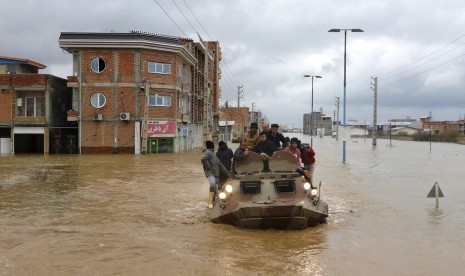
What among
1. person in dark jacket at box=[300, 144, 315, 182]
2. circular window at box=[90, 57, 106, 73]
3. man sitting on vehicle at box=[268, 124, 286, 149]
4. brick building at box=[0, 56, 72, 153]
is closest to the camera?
man sitting on vehicle at box=[268, 124, 286, 149]

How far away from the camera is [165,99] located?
42.3 meters

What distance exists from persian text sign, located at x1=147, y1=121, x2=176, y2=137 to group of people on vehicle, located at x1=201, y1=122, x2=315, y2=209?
2854 centimetres

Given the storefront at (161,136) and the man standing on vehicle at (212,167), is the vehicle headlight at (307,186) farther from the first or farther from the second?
the storefront at (161,136)

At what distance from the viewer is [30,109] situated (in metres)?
42.1

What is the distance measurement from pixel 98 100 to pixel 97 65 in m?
2.87

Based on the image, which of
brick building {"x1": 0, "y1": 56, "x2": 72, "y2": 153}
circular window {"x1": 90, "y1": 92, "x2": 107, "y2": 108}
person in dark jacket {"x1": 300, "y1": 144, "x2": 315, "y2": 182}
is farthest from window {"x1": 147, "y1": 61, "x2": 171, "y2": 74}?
person in dark jacket {"x1": 300, "y1": 144, "x2": 315, "y2": 182}

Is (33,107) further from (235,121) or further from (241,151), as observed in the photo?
(235,121)

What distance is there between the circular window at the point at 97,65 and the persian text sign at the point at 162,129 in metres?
5.98

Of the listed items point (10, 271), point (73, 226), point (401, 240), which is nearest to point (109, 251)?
point (10, 271)

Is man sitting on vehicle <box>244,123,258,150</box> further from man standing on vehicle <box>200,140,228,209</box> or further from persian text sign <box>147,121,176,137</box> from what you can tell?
persian text sign <box>147,121,176,137</box>

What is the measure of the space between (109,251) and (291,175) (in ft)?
13.7

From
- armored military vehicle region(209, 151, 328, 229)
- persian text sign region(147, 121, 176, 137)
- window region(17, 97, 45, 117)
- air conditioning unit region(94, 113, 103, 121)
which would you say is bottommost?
armored military vehicle region(209, 151, 328, 229)

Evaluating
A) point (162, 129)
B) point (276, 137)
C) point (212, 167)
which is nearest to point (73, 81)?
point (162, 129)

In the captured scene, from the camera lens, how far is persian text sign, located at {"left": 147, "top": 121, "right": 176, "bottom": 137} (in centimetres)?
4128
